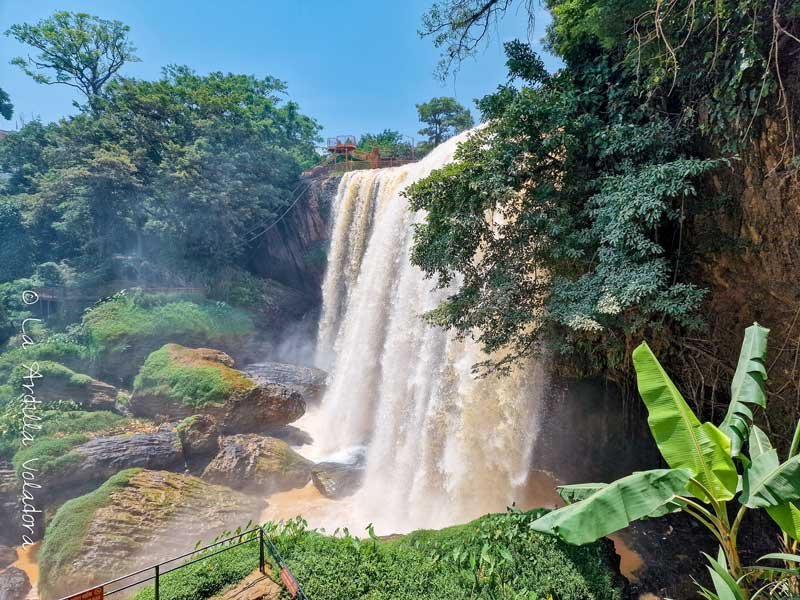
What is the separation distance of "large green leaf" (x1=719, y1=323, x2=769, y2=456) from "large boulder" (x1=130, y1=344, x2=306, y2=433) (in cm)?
1128

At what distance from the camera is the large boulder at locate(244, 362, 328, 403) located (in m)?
14.7

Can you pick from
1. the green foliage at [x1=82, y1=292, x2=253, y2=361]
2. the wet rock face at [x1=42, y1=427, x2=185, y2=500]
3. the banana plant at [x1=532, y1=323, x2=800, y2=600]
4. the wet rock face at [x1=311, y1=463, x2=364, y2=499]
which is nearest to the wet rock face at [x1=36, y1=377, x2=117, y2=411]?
the green foliage at [x1=82, y1=292, x2=253, y2=361]

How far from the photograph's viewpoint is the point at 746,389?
3777 millimetres

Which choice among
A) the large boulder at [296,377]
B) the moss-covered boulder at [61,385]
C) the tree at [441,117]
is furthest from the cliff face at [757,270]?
the tree at [441,117]

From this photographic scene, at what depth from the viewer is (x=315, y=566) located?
4633mm

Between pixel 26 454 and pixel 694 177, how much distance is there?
14.9 m

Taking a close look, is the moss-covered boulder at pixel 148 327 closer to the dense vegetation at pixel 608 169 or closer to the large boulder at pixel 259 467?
the large boulder at pixel 259 467

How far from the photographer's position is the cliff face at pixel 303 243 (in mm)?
18953

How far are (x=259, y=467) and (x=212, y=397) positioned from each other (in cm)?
282

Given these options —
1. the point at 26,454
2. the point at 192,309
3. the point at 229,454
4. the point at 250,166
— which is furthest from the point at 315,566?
the point at 250,166

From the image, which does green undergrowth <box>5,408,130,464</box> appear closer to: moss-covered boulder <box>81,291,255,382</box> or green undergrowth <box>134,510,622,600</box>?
moss-covered boulder <box>81,291,255,382</box>

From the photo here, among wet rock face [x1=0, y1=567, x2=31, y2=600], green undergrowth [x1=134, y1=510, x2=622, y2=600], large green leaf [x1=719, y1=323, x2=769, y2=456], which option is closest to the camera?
large green leaf [x1=719, y1=323, x2=769, y2=456]

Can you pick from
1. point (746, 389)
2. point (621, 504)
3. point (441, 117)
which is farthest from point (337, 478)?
point (441, 117)

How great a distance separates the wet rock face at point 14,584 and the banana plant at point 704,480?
9629 millimetres
